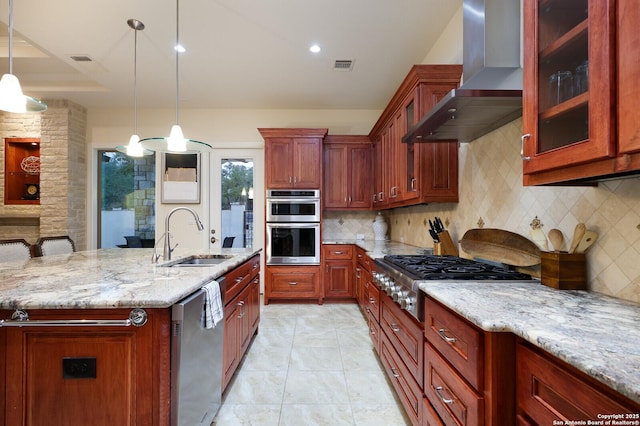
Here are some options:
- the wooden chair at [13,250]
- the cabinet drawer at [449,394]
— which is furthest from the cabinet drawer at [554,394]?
the wooden chair at [13,250]

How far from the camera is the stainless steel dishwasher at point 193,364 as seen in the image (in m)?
1.22

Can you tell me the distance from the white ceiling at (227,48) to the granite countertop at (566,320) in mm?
2283

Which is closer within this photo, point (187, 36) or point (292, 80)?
point (187, 36)

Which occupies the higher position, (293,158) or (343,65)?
(343,65)

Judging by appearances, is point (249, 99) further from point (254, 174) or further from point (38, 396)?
point (38, 396)

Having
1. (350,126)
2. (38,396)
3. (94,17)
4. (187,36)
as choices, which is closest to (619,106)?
(38,396)

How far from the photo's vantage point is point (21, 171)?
4480mm

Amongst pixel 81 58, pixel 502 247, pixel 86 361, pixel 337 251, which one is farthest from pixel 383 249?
pixel 81 58

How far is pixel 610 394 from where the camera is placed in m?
0.63

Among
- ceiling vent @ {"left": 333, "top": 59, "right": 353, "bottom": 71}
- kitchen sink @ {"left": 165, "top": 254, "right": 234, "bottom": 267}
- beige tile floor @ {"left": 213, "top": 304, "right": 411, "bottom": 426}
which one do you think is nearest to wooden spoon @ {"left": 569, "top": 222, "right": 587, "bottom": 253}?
beige tile floor @ {"left": 213, "top": 304, "right": 411, "bottom": 426}

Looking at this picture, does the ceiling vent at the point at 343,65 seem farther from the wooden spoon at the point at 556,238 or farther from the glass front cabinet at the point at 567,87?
the wooden spoon at the point at 556,238

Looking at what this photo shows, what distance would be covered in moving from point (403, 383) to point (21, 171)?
19.4ft

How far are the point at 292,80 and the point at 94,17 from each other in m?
1.97

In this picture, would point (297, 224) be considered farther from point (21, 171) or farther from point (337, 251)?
point (21, 171)
